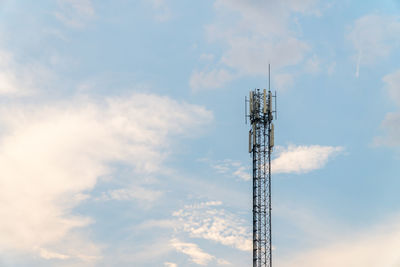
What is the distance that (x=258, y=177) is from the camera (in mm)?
154875

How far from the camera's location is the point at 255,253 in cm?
15025

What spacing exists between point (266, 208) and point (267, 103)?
77.7 feet

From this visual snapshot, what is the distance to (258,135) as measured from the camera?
516 ft

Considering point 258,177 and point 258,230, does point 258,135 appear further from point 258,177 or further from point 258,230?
point 258,230

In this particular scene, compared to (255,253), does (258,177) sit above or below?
above

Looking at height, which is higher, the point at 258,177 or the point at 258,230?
the point at 258,177

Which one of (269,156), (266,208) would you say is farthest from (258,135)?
(266,208)

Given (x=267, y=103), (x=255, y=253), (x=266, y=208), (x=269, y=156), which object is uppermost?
(x=267, y=103)

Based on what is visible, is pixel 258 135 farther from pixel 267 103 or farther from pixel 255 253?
pixel 255 253

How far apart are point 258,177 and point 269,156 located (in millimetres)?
5259

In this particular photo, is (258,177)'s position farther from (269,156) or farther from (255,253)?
(255,253)

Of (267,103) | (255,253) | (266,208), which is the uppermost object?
(267,103)

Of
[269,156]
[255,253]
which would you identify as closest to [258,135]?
[269,156]

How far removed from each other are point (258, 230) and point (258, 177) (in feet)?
38.3
